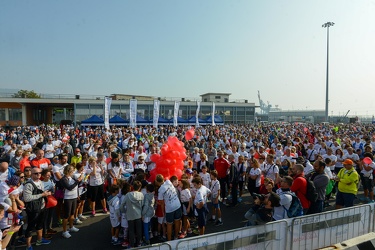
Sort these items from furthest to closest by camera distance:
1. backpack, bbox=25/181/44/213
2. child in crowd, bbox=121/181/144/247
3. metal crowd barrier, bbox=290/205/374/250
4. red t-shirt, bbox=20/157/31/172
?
red t-shirt, bbox=20/157/31/172, child in crowd, bbox=121/181/144/247, backpack, bbox=25/181/44/213, metal crowd barrier, bbox=290/205/374/250

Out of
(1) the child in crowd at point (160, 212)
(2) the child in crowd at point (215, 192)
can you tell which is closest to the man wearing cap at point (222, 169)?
(2) the child in crowd at point (215, 192)

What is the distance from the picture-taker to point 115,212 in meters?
5.27

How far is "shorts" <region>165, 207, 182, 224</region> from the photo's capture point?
5.20 metres

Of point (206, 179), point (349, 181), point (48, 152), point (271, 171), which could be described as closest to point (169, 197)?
point (206, 179)

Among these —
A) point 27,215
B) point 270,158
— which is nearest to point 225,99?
point 270,158

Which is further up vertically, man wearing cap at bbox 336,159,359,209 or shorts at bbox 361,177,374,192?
man wearing cap at bbox 336,159,359,209

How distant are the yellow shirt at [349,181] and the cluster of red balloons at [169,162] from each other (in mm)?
4149

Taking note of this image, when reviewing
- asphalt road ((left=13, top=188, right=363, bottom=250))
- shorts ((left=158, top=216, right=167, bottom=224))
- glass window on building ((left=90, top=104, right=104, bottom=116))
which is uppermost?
glass window on building ((left=90, top=104, right=104, bottom=116))

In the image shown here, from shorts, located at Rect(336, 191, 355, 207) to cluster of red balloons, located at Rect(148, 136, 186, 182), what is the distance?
4.18 m

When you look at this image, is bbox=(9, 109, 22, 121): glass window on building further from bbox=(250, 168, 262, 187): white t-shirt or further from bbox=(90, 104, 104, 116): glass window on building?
bbox=(250, 168, 262, 187): white t-shirt

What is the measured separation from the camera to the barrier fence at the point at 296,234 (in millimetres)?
3418

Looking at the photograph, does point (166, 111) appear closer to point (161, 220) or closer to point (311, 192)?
point (161, 220)

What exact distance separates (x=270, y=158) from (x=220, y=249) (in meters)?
4.20

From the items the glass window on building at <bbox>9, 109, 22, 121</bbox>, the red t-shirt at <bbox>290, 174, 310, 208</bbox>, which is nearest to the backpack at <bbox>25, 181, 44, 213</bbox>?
the red t-shirt at <bbox>290, 174, 310, 208</bbox>
